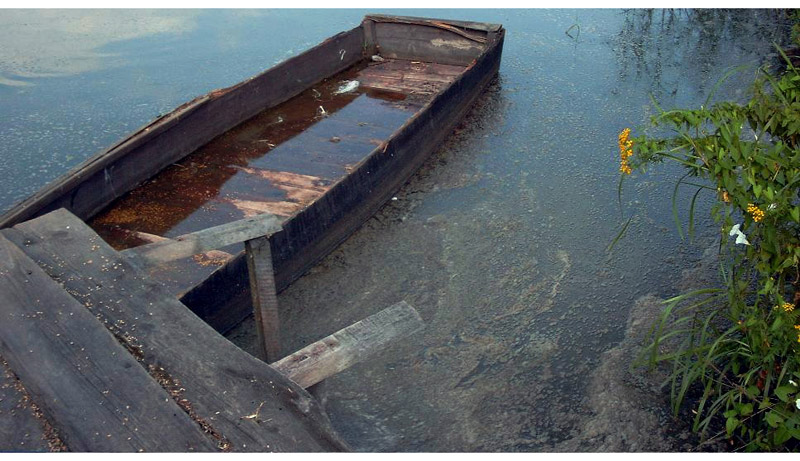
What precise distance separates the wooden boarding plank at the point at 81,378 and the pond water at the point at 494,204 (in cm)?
176

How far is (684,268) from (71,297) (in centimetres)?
425

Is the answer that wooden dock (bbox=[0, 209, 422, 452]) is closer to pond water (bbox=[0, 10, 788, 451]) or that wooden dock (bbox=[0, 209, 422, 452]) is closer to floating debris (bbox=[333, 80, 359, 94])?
pond water (bbox=[0, 10, 788, 451])

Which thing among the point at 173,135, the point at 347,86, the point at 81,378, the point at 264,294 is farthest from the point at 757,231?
the point at 347,86

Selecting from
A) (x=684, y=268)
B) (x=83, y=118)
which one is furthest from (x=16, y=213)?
(x=684, y=268)

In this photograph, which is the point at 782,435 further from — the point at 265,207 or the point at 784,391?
the point at 265,207

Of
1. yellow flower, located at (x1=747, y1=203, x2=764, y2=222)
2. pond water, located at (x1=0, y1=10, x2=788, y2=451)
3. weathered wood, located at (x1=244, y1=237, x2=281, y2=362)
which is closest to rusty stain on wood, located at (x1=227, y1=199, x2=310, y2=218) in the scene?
pond water, located at (x1=0, y1=10, x2=788, y2=451)

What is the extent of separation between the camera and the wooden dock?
7.63 ft

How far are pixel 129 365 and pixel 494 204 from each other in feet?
13.8

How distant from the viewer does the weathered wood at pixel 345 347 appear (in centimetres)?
285

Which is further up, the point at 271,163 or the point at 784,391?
the point at 271,163

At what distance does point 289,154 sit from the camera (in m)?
6.40

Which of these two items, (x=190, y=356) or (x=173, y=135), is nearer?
(x=190, y=356)

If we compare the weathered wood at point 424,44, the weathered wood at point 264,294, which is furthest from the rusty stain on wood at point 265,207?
the weathered wood at point 424,44

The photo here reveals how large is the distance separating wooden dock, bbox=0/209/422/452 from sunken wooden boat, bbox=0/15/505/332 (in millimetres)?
1197
